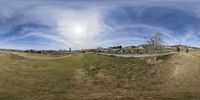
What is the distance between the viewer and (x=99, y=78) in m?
93.6

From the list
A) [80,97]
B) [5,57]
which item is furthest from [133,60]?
[80,97]

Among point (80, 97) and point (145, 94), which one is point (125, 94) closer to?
point (145, 94)

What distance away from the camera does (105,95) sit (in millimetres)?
78125

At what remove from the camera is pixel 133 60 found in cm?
11319

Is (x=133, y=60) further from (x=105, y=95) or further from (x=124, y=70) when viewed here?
(x=105, y=95)

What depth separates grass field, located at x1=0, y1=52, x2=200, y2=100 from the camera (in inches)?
3086

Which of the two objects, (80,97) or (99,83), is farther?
(99,83)

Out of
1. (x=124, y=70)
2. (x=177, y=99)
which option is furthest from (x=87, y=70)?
(x=177, y=99)

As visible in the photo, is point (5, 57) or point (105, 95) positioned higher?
point (5, 57)

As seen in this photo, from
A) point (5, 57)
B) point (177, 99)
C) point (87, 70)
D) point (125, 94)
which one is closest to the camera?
point (177, 99)

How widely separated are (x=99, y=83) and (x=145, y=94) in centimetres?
1240

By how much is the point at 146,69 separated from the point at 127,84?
45.0 feet

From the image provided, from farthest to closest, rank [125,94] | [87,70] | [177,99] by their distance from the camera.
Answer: [87,70] < [125,94] < [177,99]

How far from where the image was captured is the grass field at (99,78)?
257 feet
